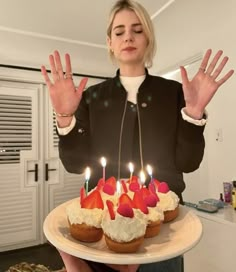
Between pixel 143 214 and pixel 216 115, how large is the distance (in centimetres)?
164

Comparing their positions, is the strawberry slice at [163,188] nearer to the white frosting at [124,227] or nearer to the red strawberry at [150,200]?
the red strawberry at [150,200]

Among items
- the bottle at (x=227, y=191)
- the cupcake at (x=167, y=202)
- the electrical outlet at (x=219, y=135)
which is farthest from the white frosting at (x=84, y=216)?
the electrical outlet at (x=219, y=135)

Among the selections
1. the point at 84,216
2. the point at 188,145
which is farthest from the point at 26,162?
the point at 188,145

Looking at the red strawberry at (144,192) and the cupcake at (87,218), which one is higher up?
the red strawberry at (144,192)

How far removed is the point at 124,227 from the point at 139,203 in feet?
0.36

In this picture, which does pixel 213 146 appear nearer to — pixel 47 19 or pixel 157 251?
pixel 157 251

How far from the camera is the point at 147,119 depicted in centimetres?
88

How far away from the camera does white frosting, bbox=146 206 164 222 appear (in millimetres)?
740

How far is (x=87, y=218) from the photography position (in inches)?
29.2

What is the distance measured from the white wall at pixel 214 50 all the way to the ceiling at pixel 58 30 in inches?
11.0

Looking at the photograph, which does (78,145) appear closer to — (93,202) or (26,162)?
(93,202)

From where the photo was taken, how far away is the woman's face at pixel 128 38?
893mm

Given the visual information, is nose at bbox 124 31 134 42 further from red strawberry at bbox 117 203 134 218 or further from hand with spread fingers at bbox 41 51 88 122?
red strawberry at bbox 117 203 134 218

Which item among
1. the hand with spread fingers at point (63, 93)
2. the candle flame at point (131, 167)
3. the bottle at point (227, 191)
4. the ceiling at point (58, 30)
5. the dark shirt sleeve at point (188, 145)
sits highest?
the ceiling at point (58, 30)
